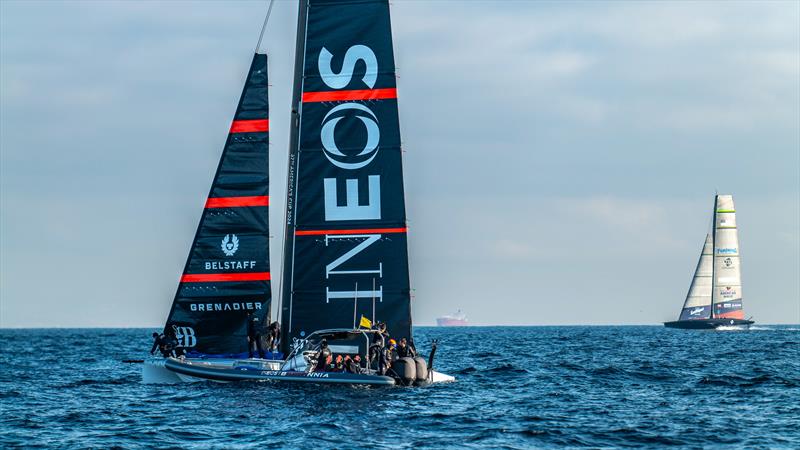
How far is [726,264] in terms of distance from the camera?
4670 inches

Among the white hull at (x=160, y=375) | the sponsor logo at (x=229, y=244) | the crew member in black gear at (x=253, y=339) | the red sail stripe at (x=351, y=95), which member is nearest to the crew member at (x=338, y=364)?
the crew member in black gear at (x=253, y=339)

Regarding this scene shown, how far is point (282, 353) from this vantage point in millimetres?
32594

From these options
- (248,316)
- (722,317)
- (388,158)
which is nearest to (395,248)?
(388,158)

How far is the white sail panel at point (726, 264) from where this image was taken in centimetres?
11588

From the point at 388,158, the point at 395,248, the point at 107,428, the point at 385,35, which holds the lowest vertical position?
the point at 107,428

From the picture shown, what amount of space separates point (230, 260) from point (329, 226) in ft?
10.5

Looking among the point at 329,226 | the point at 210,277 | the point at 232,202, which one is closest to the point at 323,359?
the point at 329,226

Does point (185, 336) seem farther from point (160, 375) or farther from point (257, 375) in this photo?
point (257, 375)

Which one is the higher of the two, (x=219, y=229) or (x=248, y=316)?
(x=219, y=229)

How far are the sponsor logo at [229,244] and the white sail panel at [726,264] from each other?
293 ft

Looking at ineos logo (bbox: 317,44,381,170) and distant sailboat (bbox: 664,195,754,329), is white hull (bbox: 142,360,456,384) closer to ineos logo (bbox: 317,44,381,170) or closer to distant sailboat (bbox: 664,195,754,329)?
ineos logo (bbox: 317,44,381,170)

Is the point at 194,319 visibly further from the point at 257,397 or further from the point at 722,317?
the point at 722,317

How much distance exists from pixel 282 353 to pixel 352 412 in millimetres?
5664

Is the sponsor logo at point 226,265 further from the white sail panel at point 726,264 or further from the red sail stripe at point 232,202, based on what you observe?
the white sail panel at point 726,264
